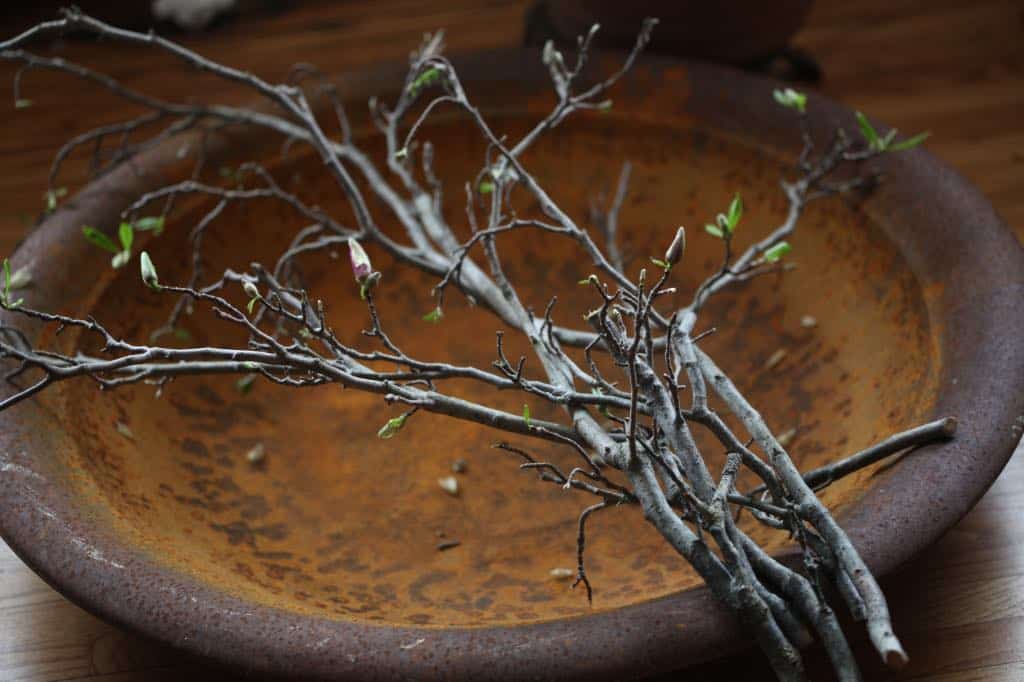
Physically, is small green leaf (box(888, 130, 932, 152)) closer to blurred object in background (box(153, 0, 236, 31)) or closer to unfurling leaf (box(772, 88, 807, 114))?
unfurling leaf (box(772, 88, 807, 114))

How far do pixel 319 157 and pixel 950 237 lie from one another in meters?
0.64

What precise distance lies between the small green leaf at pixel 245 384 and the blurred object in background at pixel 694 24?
0.58m

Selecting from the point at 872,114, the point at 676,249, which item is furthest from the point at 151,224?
the point at 872,114

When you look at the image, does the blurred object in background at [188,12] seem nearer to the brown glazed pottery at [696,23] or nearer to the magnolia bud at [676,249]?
the brown glazed pottery at [696,23]

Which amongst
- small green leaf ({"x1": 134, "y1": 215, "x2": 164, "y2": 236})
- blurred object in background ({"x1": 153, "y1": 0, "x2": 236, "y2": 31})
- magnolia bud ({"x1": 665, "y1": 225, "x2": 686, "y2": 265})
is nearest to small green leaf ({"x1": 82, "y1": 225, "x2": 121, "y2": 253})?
small green leaf ({"x1": 134, "y1": 215, "x2": 164, "y2": 236})

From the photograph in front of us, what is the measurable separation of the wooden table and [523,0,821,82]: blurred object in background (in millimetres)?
183

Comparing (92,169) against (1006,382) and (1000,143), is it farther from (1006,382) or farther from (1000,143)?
(1000,143)

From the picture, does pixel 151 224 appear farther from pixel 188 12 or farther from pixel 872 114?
pixel 872 114

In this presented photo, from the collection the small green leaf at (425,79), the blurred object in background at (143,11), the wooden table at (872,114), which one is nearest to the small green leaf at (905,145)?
the wooden table at (872,114)

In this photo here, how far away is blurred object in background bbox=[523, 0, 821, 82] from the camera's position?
1246 mm

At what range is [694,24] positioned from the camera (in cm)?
126

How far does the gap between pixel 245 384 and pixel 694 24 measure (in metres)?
0.67

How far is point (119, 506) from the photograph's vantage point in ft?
2.67

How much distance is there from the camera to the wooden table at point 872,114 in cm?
81
